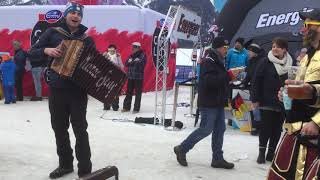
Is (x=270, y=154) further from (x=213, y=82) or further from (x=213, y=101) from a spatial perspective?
(x=213, y=82)

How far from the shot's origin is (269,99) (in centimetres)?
656

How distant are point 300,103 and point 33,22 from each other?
12373mm

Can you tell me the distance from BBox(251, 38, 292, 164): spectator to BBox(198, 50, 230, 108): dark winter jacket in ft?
2.38

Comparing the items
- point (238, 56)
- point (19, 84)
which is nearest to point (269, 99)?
point (238, 56)

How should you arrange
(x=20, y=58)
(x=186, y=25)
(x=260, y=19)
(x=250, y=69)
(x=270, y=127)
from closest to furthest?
1. (x=270, y=127)
2. (x=250, y=69)
3. (x=186, y=25)
4. (x=20, y=58)
5. (x=260, y=19)

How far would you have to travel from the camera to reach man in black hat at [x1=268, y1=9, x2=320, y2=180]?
9.98 ft

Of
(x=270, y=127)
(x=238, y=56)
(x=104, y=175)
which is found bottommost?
(x=104, y=175)

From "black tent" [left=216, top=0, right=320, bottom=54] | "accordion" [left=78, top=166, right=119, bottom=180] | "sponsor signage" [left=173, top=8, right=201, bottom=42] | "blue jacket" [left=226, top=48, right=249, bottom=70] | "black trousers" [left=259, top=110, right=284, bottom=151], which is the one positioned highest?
"black tent" [left=216, top=0, right=320, bottom=54]

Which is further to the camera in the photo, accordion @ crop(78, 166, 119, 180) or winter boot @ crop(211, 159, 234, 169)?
winter boot @ crop(211, 159, 234, 169)

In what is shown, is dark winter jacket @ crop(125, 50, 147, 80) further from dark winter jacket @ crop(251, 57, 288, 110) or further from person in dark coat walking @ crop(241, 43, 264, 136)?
dark winter jacket @ crop(251, 57, 288, 110)

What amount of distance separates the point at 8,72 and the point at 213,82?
843cm

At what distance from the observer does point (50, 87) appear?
16.8 ft

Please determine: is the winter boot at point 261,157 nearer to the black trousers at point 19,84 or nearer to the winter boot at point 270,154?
the winter boot at point 270,154

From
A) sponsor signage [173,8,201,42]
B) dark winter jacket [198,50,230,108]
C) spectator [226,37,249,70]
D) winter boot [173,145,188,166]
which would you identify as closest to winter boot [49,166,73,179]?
winter boot [173,145,188,166]
